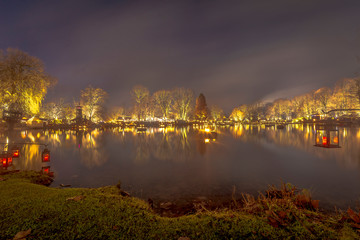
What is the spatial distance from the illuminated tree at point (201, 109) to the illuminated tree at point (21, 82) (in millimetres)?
95164

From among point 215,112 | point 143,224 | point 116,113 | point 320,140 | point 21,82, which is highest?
point 215,112

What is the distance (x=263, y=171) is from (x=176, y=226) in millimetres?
11650

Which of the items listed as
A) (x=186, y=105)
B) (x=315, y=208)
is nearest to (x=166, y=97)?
(x=186, y=105)

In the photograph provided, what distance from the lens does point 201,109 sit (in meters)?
112

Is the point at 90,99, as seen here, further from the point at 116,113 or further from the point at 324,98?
the point at 324,98

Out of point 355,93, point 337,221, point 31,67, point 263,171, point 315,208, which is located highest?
point 355,93

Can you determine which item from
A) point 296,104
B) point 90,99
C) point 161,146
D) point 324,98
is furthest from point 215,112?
point 161,146

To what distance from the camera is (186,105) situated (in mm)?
100625

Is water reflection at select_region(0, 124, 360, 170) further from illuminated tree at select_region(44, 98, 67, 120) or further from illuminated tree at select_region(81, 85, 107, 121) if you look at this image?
illuminated tree at select_region(44, 98, 67, 120)

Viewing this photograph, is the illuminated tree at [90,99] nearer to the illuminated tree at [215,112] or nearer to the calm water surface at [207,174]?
the calm water surface at [207,174]

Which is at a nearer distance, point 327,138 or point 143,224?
point 143,224

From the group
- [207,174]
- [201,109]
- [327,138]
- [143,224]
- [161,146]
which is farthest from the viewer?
[201,109]

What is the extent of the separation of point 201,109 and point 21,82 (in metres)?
99.3

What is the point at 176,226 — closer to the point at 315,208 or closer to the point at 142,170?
the point at 315,208
